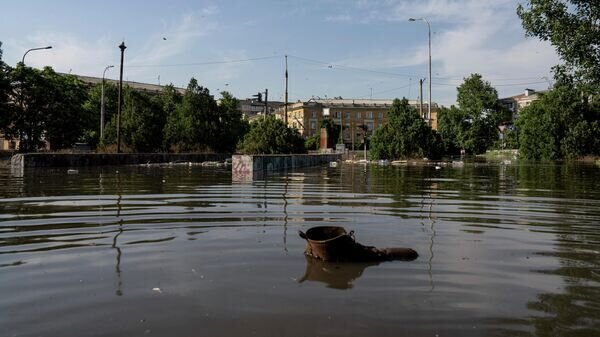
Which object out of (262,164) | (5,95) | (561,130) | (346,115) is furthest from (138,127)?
(346,115)

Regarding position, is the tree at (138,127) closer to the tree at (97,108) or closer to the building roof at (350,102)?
the tree at (97,108)

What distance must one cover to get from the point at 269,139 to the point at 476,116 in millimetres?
60722

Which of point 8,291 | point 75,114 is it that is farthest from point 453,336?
point 75,114

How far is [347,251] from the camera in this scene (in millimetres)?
5410

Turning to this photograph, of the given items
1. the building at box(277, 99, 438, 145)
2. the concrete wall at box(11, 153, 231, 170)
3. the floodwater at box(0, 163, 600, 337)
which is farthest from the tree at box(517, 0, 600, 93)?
the building at box(277, 99, 438, 145)

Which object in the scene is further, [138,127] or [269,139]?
[138,127]

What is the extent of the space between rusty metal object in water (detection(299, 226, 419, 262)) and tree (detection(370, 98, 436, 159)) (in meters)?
38.9

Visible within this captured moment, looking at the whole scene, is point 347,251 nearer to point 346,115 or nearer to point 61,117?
point 61,117

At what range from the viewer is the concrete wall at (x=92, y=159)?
88.8 ft

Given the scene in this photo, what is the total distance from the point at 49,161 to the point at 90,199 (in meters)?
18.9

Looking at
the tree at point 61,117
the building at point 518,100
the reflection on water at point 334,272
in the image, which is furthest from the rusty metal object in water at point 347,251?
the building at point 518,100

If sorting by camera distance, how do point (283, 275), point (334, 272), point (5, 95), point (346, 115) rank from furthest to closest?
point (346, 115)
point (5, 95)
point (334, 272)
point (283, 275)

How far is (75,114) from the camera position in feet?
152

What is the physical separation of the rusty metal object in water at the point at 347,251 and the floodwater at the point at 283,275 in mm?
139
